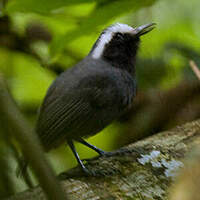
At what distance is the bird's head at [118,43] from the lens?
11.4 feet

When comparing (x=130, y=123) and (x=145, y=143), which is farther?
(x=130, y=123)

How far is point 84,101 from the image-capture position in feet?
10.1

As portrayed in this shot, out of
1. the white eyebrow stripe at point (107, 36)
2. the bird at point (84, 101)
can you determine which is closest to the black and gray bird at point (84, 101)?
the bird at point (84, 101)

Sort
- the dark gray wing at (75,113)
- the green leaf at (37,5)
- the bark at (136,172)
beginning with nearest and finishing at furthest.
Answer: the bark at (136,172) < the green leaf at (37,5) < the dark gray wing at (75,113)

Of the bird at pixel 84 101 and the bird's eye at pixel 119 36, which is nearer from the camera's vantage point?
the bird at pixel 84 101

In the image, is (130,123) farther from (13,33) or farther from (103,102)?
(13,33)

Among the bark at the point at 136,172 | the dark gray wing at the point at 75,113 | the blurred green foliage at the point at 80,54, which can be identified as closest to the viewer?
the bark at the point at 136,172

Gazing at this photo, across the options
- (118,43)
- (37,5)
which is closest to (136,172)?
(37,5)

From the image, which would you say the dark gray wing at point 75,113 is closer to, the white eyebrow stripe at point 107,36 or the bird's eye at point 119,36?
the white eyebrow stripe at point 107,36

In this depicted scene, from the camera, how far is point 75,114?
3016 millimetres

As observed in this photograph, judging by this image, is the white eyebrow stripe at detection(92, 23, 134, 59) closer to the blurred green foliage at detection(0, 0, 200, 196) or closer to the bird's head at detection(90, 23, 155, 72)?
the bird's head at detection(90, 23, 155, 72)

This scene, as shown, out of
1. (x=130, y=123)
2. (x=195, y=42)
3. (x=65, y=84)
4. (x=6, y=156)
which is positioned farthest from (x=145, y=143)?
(x=195, y=42)

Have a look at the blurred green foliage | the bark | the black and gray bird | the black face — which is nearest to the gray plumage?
the black and gray bird

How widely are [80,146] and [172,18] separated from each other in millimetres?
1792
